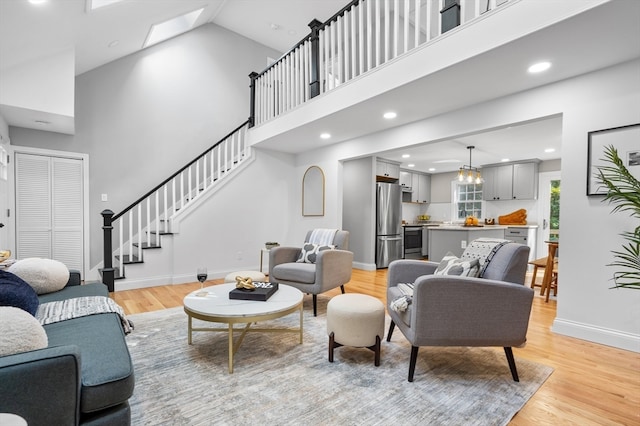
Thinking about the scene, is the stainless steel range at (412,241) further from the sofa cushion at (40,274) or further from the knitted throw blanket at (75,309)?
the sofa cushion at (40,274)

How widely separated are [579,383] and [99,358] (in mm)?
2751

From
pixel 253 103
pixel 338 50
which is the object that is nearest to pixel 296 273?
pixel 338 50

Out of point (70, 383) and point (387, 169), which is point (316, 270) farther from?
point (387, 169)

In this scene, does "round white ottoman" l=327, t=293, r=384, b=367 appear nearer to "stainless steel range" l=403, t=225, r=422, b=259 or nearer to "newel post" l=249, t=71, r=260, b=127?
"newel post" l=249, t=71, r=260, b=127

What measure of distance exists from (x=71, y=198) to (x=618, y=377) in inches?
253

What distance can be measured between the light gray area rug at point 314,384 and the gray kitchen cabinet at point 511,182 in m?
5.51

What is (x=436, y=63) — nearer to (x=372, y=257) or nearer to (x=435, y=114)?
(x=435, y=114)

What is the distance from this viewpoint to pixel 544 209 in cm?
659

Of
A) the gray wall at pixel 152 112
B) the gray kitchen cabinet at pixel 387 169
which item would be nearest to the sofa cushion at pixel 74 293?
the gray wall at pixel 152 112

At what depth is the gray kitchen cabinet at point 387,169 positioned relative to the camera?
6.22m

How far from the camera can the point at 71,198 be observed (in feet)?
15.0

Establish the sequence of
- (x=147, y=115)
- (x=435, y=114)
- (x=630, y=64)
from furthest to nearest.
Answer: (x=147, y=115)
(x=435, y=114)
(x=630, y=64)

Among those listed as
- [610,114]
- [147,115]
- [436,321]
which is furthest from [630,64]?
[147,115]

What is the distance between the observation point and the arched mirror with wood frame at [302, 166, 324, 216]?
18.3 feet
